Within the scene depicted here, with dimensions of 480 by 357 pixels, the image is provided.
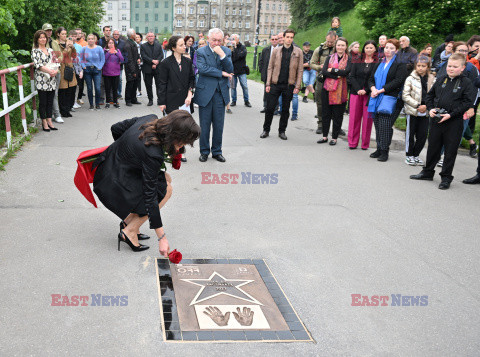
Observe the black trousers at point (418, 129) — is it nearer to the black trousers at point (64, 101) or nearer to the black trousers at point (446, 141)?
the black trousers at point (446, 141)

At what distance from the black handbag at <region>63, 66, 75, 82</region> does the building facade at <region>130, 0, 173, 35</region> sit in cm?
12431

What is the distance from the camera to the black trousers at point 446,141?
8289 millimetres

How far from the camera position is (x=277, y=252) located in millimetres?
5480

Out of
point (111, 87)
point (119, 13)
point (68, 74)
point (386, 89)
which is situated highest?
point (119, 13)

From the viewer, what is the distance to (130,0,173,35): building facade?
131875 mm

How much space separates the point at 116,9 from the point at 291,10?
298ft

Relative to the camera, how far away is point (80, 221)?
6.08 meters

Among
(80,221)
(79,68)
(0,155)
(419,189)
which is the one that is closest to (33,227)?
(80,221)

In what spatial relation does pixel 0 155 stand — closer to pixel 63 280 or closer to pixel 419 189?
pixel 63 280

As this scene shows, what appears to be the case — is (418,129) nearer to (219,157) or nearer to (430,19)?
(219,157)

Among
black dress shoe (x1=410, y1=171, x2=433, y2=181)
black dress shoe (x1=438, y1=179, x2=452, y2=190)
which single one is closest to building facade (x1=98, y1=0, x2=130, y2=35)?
black dress shoe (x1=410, y1=171, x2=433, y2=181)

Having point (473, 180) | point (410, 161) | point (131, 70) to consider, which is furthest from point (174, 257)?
point (131, 70)

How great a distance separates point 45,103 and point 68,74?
4.99 ft

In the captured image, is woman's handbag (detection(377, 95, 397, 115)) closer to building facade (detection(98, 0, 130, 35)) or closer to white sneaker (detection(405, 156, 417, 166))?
white sneaker (detection(405, 156, 417, 166))
